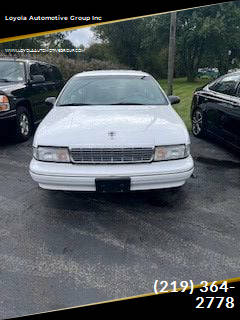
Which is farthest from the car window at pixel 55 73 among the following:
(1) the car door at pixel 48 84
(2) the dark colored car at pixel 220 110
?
(2) the dark colored car at pixel 220 110

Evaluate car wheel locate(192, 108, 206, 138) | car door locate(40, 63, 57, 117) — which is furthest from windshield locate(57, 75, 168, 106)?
car door locate(40, 63, 57, 117)

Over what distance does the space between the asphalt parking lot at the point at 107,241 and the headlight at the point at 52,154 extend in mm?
662

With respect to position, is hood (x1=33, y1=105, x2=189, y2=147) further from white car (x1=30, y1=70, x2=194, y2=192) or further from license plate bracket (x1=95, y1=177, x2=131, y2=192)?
license plate bracket (x1=95, y1=177, x2=131, y2=192)

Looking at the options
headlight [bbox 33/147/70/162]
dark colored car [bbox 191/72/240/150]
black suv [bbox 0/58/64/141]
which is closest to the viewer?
headlight [bbox 33/147/70/162]

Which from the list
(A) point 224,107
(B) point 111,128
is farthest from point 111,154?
(A) point 224,107

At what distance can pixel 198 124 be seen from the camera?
6254mm

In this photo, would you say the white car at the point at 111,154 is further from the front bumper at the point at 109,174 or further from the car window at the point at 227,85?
the car window at the point at 227,85

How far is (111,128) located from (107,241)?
1174 millimetres

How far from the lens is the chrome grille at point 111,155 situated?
2996mm

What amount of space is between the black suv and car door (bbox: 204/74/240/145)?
307 centimetres

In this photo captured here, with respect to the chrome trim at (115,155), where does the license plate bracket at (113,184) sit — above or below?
below

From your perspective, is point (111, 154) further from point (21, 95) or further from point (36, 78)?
point (36, 78)

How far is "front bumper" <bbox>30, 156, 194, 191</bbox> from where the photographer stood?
9.73ft

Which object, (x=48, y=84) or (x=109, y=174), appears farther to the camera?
(x=48, y=84)
